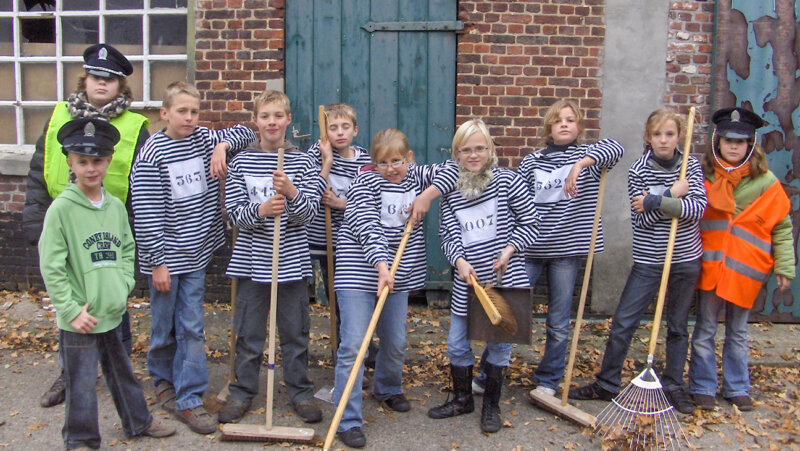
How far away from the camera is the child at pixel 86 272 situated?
3.46 metres

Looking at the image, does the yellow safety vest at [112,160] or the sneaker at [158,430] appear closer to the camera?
the sneaker at [158,430]

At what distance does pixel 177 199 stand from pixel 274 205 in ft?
2.10

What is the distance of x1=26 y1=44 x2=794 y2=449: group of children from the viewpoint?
3.73 m

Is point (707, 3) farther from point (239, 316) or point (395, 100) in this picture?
point (239, 316)

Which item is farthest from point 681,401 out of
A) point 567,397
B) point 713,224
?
point 713,224

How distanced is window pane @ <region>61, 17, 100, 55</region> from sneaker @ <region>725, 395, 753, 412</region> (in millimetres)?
5953

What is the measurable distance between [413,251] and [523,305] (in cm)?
70

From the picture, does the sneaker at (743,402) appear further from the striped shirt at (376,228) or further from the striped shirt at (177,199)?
the striped shirt at (177,199)

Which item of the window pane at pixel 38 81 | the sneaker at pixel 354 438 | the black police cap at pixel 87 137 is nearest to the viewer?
the black police cap at pixel 87 137

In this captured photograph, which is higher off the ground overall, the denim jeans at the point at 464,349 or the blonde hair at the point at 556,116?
the blonde hair at the point at 556,116

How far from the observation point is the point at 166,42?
252 inches

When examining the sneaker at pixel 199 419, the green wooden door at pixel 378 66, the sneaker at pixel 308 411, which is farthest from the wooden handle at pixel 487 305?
the green wooden door at pixel 378 66

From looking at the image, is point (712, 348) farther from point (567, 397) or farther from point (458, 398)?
point (458, 398)

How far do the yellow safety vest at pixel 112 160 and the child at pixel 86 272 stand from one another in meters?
0.58
